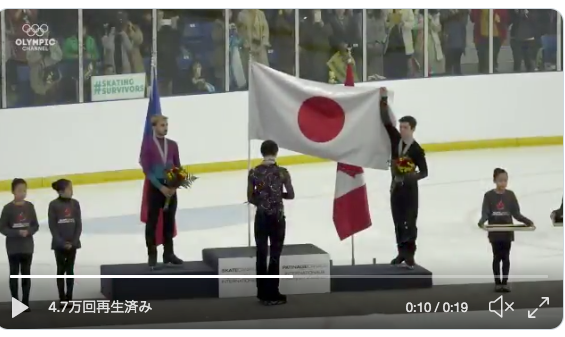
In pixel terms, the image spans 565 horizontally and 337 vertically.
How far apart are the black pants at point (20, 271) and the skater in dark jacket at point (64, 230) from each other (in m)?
0.17

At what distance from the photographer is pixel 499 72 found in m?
8.32

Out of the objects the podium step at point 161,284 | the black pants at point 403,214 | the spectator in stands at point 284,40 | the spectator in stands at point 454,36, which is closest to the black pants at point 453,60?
the spectator in stands at point 454,36

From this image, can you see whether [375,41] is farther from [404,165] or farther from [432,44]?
[404,165]

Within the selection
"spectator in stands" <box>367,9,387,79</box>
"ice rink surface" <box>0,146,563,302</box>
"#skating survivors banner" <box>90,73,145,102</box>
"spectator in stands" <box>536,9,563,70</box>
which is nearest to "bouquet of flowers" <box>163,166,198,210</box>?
"ice rink surface" <box>0,146,563,302</box>

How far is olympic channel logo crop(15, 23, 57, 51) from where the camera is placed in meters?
7.46

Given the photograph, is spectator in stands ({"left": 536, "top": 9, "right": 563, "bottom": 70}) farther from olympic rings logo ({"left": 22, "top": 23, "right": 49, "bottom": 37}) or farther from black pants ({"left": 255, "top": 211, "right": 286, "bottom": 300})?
olympic rings logo ({"left": 22, "top": 23, "right": 49, "bottom": 37})

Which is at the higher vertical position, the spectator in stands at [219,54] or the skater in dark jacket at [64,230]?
the spectator in stands at [219,54]

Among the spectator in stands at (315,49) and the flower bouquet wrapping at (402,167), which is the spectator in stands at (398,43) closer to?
the spectator in stands at (315,49)

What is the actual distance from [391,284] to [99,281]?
5.45 ft

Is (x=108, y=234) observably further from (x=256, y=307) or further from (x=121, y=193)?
(x=256, y=307)

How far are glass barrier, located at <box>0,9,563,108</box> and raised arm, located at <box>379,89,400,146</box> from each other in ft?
0.72

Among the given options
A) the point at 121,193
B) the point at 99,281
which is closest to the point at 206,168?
the point at 121,193

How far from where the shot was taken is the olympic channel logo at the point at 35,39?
7465 millimetres

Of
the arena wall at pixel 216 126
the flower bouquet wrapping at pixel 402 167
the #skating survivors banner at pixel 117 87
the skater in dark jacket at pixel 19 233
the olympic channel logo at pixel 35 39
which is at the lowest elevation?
the skater in dark jacket at pixel 19 233
